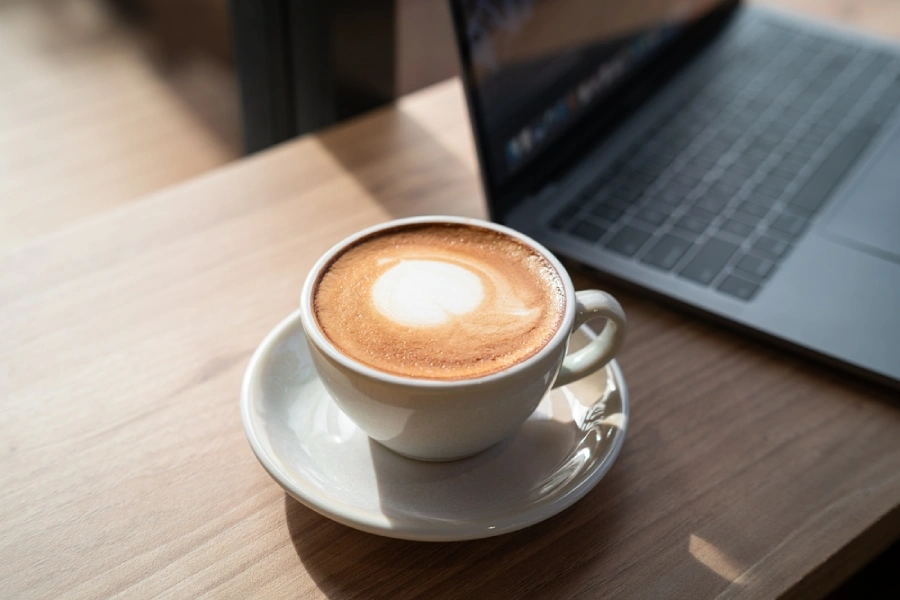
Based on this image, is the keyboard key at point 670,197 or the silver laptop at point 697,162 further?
the keyboard key at point 670,197

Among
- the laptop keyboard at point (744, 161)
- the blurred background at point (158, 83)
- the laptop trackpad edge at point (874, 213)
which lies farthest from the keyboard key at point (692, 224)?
the blurred background at point (158, 83)

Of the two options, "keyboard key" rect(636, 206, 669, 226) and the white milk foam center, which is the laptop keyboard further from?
the white milk foam center

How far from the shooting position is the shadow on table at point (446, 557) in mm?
398

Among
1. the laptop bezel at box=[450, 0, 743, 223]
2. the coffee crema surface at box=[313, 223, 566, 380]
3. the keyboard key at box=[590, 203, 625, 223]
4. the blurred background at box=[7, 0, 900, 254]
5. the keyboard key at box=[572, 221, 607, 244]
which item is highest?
the coffee crema surface at box=[313, 223, 566, 380]

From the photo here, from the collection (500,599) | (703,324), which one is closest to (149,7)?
(703,324)

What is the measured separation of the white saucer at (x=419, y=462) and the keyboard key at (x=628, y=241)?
0.52 ft

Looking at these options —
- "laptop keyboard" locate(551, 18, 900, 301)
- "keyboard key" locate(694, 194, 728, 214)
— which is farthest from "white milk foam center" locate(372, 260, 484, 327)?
"keyboard key" locate(694, 194, 728, 214)

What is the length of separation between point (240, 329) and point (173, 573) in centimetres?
19

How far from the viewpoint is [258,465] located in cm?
46

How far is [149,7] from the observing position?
1.67 metres

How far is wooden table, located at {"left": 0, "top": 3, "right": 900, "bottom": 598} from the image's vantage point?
0.40 m

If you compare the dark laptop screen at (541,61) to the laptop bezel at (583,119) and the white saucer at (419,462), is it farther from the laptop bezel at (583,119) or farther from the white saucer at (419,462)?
the white saucer at (419,462)

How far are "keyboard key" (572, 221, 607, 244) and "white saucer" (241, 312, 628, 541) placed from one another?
0.55 feet

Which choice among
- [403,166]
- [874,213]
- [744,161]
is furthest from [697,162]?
[403,166]
